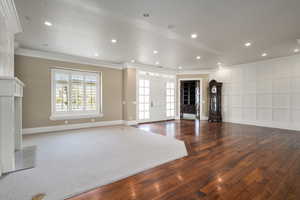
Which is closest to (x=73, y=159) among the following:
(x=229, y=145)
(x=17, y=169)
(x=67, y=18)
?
(x=17, y=169)

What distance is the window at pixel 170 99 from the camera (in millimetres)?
7838

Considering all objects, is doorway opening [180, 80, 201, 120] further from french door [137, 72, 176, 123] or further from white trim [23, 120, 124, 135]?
white trim [23, 120, 124, 135]

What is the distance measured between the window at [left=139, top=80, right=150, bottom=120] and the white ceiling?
2241 mm

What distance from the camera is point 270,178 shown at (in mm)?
2098

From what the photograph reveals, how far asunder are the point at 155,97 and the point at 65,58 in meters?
4.24

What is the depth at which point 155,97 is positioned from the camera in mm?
7312

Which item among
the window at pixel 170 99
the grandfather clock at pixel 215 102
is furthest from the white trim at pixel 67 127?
the grandfather clock at pixel 215 102

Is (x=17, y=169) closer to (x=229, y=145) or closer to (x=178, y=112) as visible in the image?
(x=229, y=145)

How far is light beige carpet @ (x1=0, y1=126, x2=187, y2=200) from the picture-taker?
1.86 m

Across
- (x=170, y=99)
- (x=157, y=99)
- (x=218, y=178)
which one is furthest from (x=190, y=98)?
(x=218, y=178)

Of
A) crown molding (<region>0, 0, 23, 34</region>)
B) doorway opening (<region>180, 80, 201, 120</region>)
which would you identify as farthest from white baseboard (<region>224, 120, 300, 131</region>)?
crown molding (<region>0, 0, 23, 34</region>)

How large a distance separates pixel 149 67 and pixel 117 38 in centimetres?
335

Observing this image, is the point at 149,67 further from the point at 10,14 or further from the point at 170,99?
the point at 10,14

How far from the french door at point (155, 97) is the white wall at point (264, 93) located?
2.65 m
